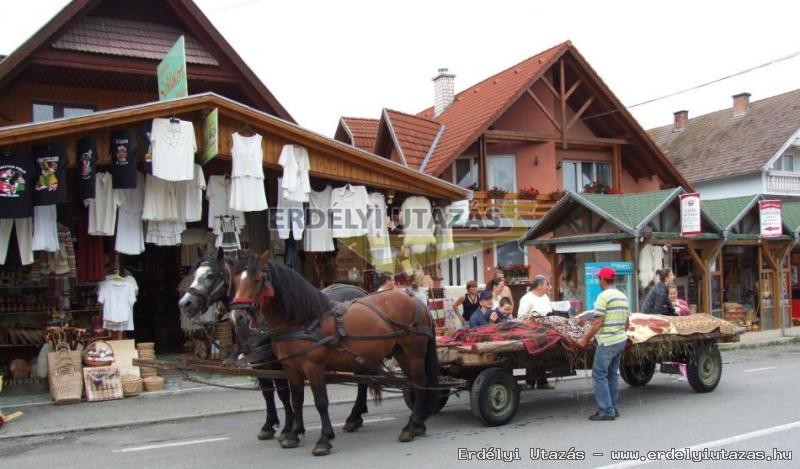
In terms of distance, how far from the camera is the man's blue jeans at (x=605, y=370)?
816 centimetres

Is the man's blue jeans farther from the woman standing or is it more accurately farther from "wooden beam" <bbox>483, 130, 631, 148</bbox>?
"wooden beam" <bbox>483, 130, 631, 148</bbox>

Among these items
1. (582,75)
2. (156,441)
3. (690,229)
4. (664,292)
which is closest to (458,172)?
(582,75)

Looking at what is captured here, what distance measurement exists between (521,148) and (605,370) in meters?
15.2

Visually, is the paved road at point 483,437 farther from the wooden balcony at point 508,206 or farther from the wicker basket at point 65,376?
the wooden balcony at point 508,206

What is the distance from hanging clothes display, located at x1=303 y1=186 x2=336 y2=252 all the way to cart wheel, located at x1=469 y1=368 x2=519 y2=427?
5.73m

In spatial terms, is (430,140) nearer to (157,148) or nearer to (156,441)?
(157,148)

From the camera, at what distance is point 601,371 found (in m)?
8.15

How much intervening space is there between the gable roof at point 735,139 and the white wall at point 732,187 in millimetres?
449

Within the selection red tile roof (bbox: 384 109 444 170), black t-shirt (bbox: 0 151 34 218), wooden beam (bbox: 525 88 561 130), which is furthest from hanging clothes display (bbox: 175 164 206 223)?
wooden beam (bbox: 525 88 561 130)

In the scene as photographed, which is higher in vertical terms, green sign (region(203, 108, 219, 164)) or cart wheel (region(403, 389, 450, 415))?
green sign (region(203, 108, 219, 164))

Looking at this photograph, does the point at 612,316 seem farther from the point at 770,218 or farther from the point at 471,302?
the point at 770,218

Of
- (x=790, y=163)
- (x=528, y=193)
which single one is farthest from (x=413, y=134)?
(x=790, y=163)

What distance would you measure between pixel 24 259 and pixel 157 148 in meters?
2.57

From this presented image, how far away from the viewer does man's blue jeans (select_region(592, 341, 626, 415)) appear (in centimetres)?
816
